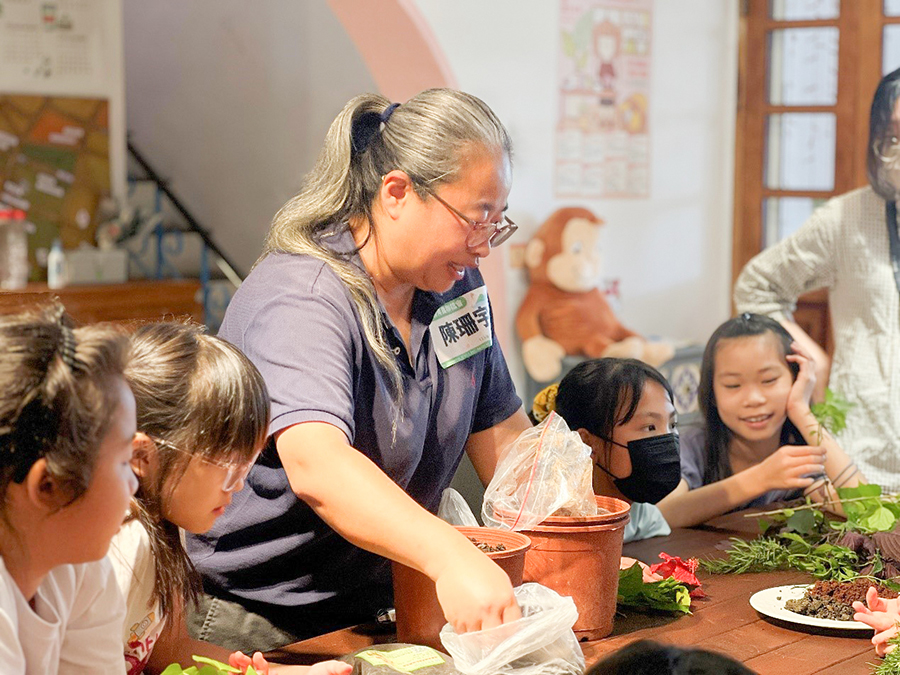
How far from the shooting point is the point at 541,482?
162 centimetres

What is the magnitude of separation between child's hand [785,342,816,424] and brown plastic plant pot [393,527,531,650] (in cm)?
137

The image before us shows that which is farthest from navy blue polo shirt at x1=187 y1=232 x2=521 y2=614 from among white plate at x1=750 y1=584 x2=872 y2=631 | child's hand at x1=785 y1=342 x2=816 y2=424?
child's hand at x1=785 y1=342 x2=816 y2=424

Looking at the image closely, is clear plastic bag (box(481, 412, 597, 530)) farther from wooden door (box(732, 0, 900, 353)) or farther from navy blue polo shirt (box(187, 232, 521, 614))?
wooden door (box(732, 0, 900, 353))

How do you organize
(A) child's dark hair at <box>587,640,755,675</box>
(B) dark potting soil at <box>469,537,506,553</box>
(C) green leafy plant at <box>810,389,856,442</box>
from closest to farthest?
(A) child's dark hair at <box>587,640,755,675</box> → (B) dark potting soil at <box>469,537,506,553</box> → (C) green leafy plant at <box>810,389,856,442</box>

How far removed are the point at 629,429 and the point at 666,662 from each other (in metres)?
1.40

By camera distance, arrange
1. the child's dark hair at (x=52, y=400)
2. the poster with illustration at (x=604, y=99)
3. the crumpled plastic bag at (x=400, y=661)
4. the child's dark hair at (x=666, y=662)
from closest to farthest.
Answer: the child's dark hair at (x=666, y=662)
the child's dark hair at (x=52, y=400)
the crumpled plastic bag at (x=400, y=661)
the poster with illustration at (x=604, y=99)

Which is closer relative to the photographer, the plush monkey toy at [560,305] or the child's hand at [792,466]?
the child's hand at [792,466]

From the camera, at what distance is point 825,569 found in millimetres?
1975

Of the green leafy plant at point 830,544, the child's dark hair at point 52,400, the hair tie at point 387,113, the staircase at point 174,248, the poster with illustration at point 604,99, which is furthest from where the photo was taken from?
the staircase at point 174,248

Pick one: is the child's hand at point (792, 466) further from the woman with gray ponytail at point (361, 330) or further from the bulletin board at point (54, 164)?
the bulletin board at point (54, 164)

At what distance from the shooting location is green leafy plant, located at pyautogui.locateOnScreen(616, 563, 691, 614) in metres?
1.76

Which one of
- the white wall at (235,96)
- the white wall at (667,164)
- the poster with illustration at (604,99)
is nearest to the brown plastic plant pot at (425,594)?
the white wall at (667,164)

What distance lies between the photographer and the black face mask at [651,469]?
6.95ft

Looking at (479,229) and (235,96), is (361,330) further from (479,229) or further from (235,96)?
(235,96)
